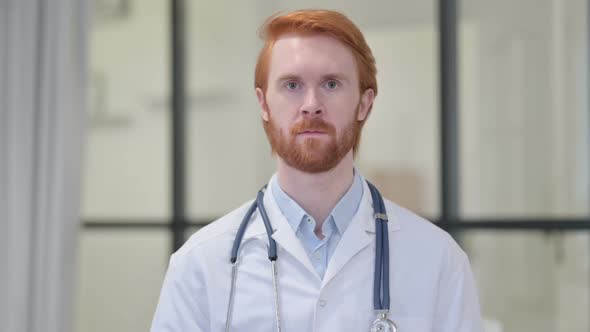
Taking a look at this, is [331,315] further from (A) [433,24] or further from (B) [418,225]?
(A) [433,24]

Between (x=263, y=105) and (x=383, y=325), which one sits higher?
(x=263, y=105)

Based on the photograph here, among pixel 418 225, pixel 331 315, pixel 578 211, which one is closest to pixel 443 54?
pixel 578 211

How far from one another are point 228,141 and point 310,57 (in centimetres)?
187

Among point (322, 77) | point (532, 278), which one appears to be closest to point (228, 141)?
point (532, 278)

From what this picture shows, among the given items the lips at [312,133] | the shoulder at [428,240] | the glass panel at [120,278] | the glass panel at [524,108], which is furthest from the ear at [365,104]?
the glass panel at [120,278]

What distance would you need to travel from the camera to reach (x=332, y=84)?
1.28 meters

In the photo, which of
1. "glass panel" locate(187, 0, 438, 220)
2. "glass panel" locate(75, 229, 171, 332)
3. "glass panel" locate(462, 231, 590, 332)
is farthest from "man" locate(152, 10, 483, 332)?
"glass panel" locate(75, 229, 171, 332)

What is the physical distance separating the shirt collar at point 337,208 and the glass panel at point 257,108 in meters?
1.37

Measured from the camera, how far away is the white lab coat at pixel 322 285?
4.23 ft

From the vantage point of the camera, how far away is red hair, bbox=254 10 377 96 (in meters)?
1.29

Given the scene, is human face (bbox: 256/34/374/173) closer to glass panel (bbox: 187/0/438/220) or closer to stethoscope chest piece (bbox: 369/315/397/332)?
stethoscope chest piece (bbox: 369/315/397/332)

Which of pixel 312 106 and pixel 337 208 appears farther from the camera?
pixel 337 208

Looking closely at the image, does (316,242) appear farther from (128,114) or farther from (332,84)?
(128,114)

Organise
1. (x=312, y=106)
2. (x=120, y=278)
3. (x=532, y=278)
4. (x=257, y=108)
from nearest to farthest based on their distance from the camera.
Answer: (x=312, y=106)
(x=532, y=278)
(x=257, y=108)
(x=120, y=278)
